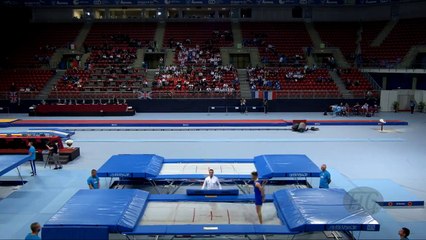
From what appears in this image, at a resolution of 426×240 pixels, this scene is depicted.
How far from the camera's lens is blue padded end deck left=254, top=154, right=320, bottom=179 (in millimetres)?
12703

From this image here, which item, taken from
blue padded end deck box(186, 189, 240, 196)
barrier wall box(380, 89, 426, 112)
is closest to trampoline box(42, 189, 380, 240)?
blue padded end deck box(186, 189, 240, 196)

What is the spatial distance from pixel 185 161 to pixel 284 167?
3958 millimetres

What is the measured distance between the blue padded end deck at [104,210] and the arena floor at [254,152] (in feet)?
5.22

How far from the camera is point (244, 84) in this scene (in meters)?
35.5

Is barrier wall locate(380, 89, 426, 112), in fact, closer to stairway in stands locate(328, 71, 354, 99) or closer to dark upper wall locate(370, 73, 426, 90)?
dark upper wall locate(370, 73, 426, 90)

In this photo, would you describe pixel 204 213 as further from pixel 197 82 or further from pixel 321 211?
pixel 197 82

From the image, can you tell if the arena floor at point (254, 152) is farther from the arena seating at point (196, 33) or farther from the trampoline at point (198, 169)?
the arena seating at point (196, 33)

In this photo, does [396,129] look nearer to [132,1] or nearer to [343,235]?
[343,235]

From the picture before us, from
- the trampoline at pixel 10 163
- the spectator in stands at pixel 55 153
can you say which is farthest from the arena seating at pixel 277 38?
the trampoline at pixel 10 163

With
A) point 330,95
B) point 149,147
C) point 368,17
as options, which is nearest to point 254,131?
point 149,147

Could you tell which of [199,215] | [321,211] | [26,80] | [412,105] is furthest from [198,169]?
[26,80]

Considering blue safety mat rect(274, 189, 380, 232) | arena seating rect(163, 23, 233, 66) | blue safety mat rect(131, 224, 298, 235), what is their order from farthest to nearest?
arena seating rect(163, 23, 233, 66) < blue safety mat rect(274, 189, 380, 232) < blue safety mat rect(131, 224, 298, 235)

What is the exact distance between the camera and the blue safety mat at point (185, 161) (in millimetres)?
12727

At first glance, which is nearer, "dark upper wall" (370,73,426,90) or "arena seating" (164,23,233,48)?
"dark upper wall" (370,73,426,90)
